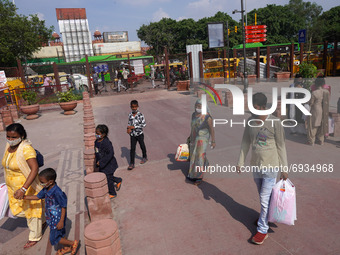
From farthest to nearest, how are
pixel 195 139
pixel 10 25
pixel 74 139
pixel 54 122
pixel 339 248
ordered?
pixel 10 25 → pixel 54 122 → pixel 74 139 → pixel 195 139 → pixel 339 248

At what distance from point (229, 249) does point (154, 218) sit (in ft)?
4.22

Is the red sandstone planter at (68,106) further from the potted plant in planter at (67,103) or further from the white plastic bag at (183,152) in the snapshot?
the white plastic bag at (183,152)

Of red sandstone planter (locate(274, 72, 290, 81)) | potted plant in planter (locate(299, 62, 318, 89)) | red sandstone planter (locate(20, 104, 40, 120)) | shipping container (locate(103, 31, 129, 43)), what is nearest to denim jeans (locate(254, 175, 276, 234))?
potted plant in planter (locate(299, 62, 318, 89))

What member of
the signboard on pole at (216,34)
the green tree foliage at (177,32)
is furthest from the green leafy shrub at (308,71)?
the green tree foliage at (177,32)

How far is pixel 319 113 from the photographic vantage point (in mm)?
6285

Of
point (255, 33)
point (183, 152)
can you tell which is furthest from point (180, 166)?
point (255, 33)

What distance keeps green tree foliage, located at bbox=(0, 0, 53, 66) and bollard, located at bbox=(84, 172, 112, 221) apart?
31.8 meters

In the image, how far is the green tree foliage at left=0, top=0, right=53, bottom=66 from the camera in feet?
97.8

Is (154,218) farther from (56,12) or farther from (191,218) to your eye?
(56,12)

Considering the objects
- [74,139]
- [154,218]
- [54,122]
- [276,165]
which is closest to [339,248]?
[276,165]

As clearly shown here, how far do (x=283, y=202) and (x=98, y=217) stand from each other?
2.66 metres

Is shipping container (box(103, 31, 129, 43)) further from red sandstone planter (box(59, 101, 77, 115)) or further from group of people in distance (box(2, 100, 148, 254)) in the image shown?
group of people in distance (box(2, 100, 148, 254))

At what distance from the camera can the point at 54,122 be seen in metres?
12.2

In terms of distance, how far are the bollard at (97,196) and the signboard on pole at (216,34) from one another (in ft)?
62.5
